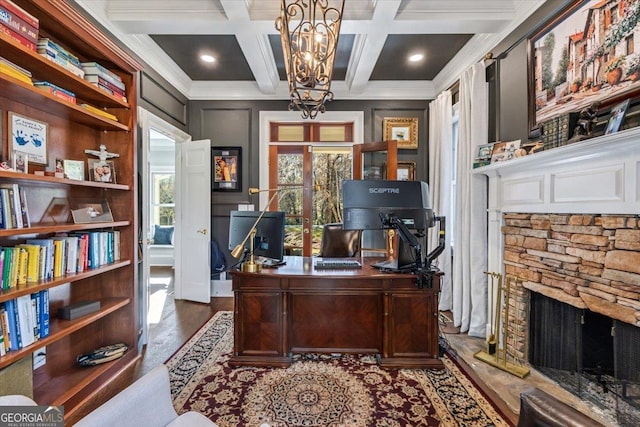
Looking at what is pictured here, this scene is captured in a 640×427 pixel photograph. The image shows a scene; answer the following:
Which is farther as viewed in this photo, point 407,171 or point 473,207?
point 407,171

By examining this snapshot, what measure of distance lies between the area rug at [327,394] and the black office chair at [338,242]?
1302 millimetres

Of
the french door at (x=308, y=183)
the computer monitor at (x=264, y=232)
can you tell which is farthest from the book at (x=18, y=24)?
the french door at (x=308, y=183)

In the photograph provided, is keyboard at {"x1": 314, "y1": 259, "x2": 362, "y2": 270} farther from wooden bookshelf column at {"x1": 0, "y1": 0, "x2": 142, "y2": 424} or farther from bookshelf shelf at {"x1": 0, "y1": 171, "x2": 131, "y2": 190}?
bookshelf shelf at {"x1": 0, "y1": 171, "x2": 131, "y2": 190}

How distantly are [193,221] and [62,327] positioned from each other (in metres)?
2.23

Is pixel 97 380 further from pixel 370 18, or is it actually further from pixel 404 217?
pixel 370 18

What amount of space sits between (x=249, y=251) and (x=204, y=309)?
68.7 inches

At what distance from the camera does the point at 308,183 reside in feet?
14.3

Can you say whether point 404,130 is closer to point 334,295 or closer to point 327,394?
point 334,295

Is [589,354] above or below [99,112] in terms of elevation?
below

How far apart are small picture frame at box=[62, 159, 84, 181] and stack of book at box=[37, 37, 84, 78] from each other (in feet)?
1.95

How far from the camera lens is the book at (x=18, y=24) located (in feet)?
4.77

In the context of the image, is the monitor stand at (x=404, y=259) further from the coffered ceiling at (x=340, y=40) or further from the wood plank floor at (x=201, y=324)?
the coffered ceiling at (x=340, y=40)

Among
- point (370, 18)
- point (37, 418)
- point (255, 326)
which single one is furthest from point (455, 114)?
point (37, 418)

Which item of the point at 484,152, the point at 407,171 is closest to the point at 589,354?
the point at 484,152
